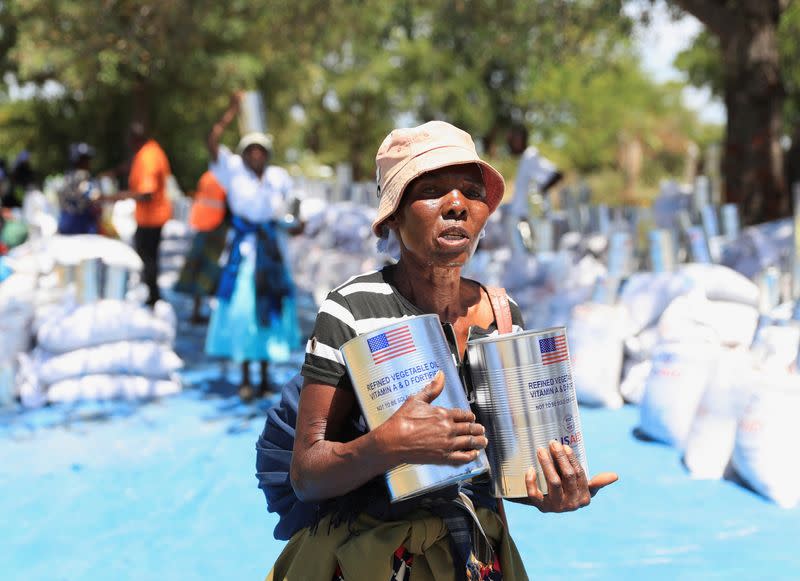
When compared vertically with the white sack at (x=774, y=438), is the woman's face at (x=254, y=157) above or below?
above

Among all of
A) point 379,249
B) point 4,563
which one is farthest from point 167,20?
point 379,249

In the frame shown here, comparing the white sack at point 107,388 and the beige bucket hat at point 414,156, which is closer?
the beige bucket hat at point 414,156

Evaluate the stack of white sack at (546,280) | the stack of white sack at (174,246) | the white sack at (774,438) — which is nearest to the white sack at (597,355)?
the stack of white sack at (546,280)

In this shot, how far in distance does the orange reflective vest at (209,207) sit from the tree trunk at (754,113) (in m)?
4.68

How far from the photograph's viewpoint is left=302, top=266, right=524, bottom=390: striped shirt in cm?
142

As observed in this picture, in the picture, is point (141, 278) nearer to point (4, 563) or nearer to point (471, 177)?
point (4, 563)

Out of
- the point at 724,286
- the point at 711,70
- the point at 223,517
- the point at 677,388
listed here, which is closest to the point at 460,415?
the point at 223,517

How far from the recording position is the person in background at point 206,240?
7.23 metres

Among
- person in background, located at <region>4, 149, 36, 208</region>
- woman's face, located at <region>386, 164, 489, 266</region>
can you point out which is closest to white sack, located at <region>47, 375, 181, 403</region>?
woman's face, located at <region>386, 164, 489, 266</region>

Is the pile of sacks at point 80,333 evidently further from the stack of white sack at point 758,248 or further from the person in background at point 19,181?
the person in background at point 19,181

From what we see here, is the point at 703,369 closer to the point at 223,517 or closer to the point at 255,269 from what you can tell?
the point at 223,517

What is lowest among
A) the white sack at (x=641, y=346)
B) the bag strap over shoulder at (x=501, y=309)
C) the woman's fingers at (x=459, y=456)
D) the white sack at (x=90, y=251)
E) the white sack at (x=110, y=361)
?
the white sack at (x=641, y=346)

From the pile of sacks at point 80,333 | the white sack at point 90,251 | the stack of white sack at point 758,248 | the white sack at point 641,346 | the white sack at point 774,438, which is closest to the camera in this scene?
the white sack at point 774,438

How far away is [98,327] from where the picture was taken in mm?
5520
